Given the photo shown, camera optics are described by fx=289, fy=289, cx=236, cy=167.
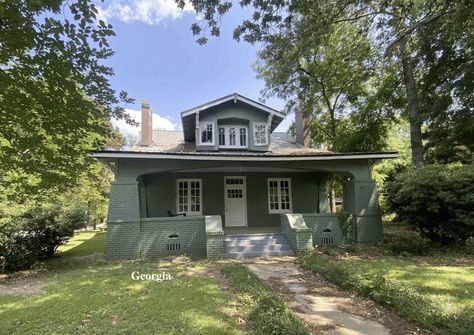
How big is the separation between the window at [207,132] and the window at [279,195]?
3398 millimetres

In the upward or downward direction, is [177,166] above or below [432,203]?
above

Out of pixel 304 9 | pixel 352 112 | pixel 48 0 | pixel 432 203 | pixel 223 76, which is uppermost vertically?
pixel 223 76

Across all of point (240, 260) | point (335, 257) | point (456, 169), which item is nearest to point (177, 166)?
point (240, 260)

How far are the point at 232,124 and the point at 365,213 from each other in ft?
22.1

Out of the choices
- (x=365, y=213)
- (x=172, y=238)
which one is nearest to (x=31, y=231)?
(x=172, y=238)

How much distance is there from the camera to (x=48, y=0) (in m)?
3.47

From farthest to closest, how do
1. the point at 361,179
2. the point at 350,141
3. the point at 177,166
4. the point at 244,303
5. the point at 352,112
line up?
the point at 352,112, the point at 350,141, the point at 361,179, the point at 177,166, the point at 244,303

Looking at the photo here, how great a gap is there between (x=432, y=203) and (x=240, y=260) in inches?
239

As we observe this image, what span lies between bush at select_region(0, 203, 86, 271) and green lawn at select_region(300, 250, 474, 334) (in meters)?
8.00

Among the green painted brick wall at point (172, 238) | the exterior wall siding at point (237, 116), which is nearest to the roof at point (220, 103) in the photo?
the exterior wall siding at point (237, 116)

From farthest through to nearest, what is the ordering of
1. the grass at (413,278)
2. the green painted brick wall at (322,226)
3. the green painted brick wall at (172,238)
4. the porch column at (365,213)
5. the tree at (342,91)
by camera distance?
the tree at (342,91) → the porch column at (365,213) → the green painted brick wall at (322,226) → the green painted brick wall at (172,238) → the grass at (413,278)

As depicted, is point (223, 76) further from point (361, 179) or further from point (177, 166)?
point (361, 179)

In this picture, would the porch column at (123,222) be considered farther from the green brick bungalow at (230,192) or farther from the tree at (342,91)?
the tree at (342,91)

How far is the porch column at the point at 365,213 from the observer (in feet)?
34.9
